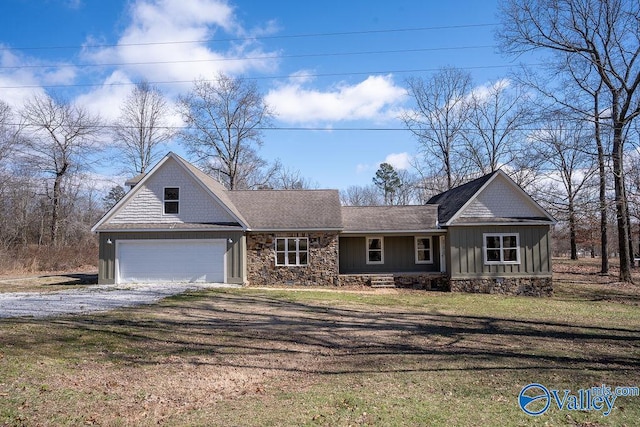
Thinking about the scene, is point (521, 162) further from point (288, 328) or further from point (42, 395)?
point (42, 395)

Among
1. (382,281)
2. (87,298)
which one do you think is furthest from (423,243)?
(87,298)

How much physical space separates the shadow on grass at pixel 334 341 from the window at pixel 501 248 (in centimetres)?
789

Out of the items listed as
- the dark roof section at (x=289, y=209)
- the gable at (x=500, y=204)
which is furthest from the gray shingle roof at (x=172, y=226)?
the gable at (x=500, y=204)

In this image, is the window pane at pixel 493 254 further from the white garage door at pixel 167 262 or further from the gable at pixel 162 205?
the white garage door at pixel 167 262

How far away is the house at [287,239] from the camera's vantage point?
758 inches

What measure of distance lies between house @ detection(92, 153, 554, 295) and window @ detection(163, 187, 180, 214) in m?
0.04

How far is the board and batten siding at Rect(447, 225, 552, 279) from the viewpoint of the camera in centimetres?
1995

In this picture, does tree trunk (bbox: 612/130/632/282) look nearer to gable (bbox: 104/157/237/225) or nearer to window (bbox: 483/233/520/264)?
window (bbox: 483/233/520/264)

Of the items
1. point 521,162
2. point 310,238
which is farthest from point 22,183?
point 521,162

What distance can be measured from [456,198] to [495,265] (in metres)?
4.14

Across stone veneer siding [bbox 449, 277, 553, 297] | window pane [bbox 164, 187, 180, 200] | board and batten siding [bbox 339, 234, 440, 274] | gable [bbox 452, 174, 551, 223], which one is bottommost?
stone veneer siding [bbox 449, 277, 553, 297]

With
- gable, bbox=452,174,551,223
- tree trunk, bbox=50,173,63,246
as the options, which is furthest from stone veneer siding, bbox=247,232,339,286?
tree trunk, bbox=50,173,63,246

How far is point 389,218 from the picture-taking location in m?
22.9
